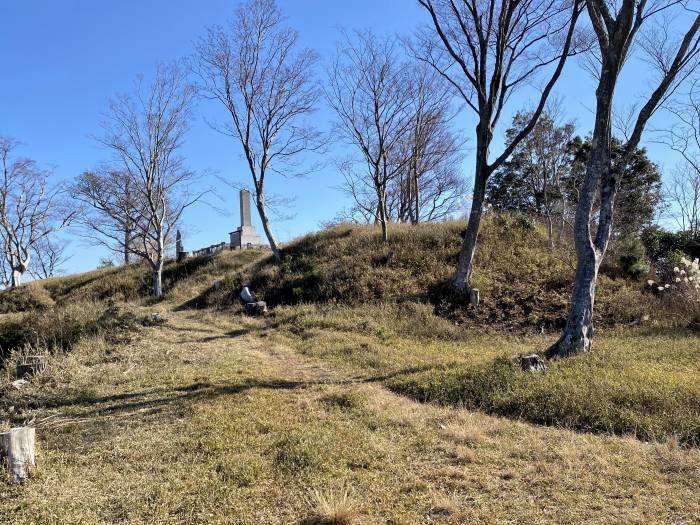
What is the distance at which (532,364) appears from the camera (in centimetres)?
629

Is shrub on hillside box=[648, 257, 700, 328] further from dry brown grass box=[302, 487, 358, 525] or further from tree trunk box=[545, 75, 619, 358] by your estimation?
dry brown grass box=[302, 487, 358, 525]

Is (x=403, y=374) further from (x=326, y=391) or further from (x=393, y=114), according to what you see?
(x=393, y=114)

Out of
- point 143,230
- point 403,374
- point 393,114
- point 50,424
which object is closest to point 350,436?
point 403,374

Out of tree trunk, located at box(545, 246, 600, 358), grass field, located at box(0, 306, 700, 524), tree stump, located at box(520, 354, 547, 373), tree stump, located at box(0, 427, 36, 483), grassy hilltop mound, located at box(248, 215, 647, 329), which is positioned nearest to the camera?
grass field, located at box(0, 306, 700, 524)

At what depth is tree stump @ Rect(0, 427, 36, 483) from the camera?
364 centimetres

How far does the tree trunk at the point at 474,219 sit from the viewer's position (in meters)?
11.4

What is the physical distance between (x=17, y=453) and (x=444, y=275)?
451 inches

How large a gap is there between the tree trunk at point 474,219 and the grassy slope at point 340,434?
220cm

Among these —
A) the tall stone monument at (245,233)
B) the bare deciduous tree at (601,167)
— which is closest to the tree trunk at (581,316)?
the bare deciduous tree at (601,167)

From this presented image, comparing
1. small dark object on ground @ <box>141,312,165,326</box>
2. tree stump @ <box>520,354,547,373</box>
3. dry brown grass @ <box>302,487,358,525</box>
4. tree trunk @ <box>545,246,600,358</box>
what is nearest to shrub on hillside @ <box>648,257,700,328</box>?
tree trunk @ <box>545,246,600,358</box>

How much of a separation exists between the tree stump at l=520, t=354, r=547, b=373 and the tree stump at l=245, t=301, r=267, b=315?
859 centimetres

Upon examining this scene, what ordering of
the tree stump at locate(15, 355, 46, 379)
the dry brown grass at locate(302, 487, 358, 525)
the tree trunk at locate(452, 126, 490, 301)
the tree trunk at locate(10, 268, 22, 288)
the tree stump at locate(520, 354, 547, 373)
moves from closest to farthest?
the dry brown grass at locate(302, 487, 358, 525) → the tree stump at locate(520, 354, 547, 373) → the tree stump at locate(15, 355, 46, 379) → the tree trunk at locate(452, 126, 490, 301) → the tree trunk at locate(10, 268, 22, 288)

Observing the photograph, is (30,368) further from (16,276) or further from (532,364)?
(16,276)

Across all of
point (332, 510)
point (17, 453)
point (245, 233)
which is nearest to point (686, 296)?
point (332, 510)
